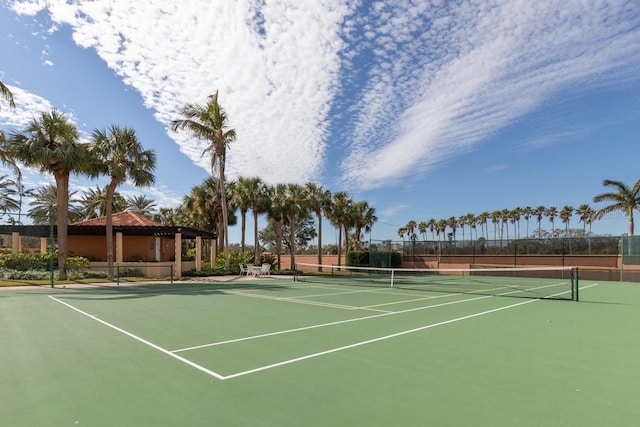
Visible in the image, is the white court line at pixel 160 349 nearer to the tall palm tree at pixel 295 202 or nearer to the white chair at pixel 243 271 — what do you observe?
the white chair at pixel 243 271

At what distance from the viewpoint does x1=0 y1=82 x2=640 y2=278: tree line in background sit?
21641 millimetres

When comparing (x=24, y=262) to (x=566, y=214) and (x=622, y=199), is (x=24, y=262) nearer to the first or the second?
(x=622, y=199)

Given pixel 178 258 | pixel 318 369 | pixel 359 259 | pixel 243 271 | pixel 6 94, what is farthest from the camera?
pixel 359 259

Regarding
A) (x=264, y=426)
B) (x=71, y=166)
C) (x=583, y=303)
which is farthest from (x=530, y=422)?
(x=71, y=166)

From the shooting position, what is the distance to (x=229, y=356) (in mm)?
6363

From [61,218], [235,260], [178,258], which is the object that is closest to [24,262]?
[61,218]

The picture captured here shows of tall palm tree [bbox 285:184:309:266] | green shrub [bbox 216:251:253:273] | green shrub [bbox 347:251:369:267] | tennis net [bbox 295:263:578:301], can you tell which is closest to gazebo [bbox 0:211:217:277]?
green shrub [bbox 216:251:253:273]

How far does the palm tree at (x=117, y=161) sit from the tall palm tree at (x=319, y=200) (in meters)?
16.3

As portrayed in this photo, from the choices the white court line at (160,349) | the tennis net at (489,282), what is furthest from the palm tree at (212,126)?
the white court line at (160,349)

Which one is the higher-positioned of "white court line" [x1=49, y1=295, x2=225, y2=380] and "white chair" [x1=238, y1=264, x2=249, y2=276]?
"white court line" [x1=49, y1=295, x2=225, y2=380]

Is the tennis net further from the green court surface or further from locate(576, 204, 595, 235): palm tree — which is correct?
locate(576, 204, 595, 235): palm tree

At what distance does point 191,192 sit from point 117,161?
1622cm

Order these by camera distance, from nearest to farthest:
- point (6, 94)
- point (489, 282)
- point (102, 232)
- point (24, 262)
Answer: point (6, 94)
point (24, 262)
point (489, 282)
point (102, 232)

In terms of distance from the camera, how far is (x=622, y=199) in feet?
115
